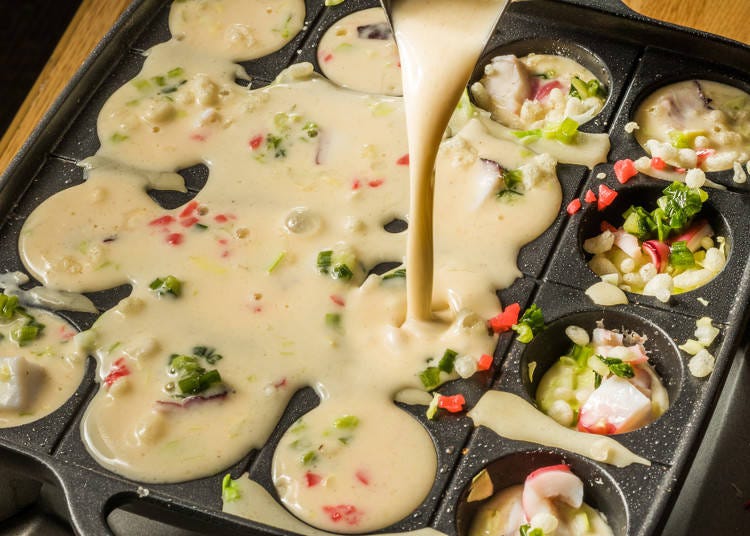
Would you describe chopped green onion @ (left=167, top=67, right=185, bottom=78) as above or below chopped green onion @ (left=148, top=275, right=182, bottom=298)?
above

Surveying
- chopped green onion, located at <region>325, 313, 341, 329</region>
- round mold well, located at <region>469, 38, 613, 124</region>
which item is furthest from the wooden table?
chopped green onion, located at <region>325, 313, 341, 329</region>

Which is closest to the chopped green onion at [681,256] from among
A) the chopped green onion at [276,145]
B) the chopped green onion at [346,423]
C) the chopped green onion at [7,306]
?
the chopped green onion at [346,423]

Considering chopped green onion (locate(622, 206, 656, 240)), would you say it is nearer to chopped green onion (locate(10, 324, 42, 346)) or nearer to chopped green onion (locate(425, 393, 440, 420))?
chopped green onion (locate(425, 393, 440, 420))

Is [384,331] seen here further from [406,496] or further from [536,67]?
[536,67]

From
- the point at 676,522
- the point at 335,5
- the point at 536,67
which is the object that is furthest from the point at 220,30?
the point at 676,522

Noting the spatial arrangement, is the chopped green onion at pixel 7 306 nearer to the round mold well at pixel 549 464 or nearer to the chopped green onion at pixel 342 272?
the chopped green onion at pixel 342 272

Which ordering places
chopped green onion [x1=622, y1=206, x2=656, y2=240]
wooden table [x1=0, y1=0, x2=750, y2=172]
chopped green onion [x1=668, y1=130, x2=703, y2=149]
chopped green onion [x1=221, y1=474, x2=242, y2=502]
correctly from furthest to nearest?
wooden table [x1=0, y1=0, x2=750, y2=172], chopped green onion [x1=668, y1=130, x2=703, y2=149], chopped green onion [x1=622, y1=206, x2=656, y2=240], chopped green onion [x1=221, y1=474, x2=242, y2=502]

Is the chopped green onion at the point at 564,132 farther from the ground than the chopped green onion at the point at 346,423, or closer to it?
farther from the ground

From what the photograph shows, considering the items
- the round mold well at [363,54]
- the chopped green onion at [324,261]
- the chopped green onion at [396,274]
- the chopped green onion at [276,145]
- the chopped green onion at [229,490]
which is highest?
the round mold well at [363,54]
